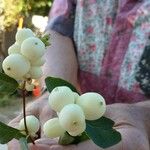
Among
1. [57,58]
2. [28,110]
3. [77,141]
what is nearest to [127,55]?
[57,58]

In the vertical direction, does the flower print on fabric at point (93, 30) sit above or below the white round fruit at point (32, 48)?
below

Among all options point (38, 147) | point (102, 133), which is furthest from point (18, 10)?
point (102, 133)

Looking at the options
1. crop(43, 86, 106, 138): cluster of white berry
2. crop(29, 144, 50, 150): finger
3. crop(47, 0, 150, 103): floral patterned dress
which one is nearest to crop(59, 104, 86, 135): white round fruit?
crop(43, 86, 106, 138): cluster of white berry

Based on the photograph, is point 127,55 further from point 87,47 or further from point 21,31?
point 21,31

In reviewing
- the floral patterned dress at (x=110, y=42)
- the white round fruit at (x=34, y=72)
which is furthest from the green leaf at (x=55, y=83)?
the floral patterned dress at (x=110, y=42)

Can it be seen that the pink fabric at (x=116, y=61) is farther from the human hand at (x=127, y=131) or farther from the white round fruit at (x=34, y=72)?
the white round fruit at (x=34, y=72)

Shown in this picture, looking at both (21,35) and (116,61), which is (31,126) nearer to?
(21,35)

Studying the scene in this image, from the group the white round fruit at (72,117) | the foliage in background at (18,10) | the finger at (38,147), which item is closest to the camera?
the white round fruit at (72,117)

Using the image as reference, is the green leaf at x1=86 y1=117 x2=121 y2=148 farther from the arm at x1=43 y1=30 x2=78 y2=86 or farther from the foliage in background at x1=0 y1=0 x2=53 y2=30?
the foliage in background at x1=0 y1=0 x2=53 y2=30
